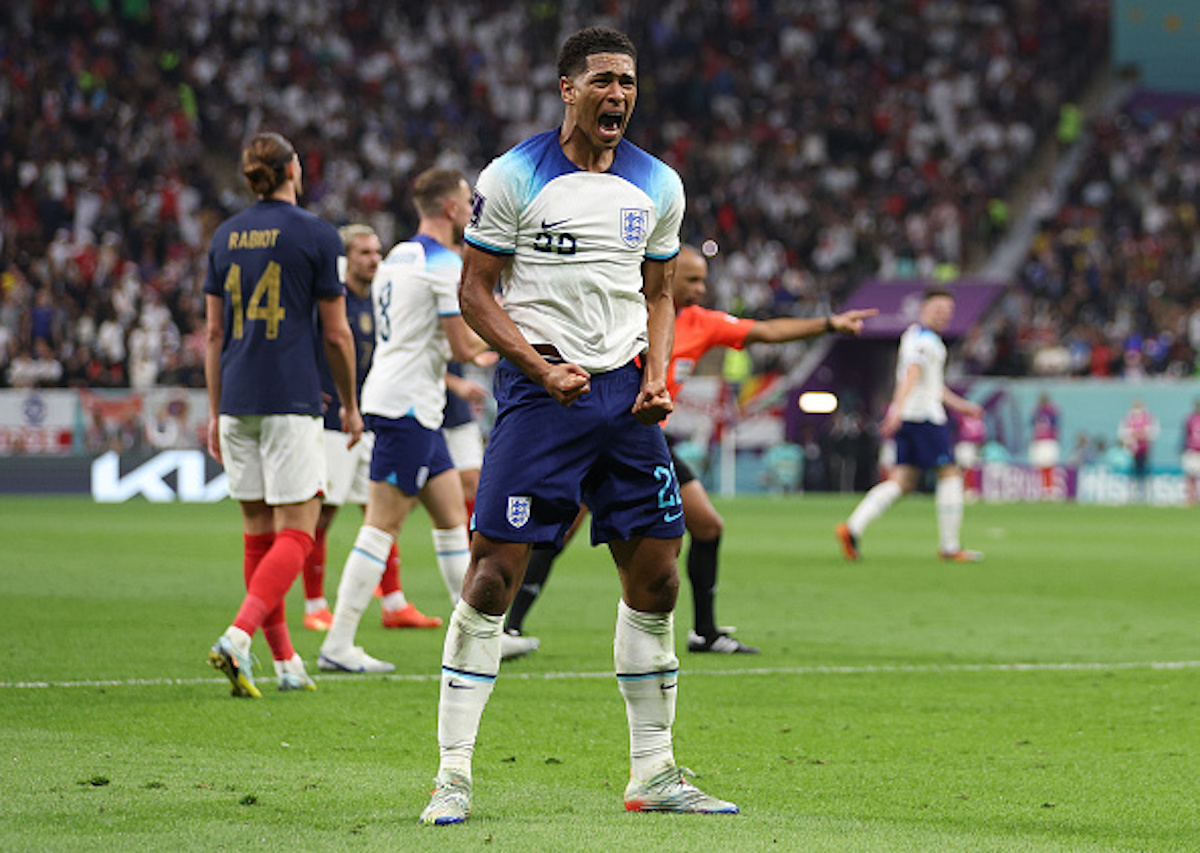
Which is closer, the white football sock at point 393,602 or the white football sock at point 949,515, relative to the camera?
the white football sock at point 393,602

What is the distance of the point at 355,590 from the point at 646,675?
134 inches

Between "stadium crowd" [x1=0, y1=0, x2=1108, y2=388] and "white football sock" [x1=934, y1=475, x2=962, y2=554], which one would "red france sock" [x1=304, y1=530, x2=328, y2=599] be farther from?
"stadium crowd" [x1=0, y1=0, x2=1108, y2=388]

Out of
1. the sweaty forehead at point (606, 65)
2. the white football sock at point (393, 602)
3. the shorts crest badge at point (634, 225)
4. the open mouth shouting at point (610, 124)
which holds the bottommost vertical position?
the white football sock at point (393, 602)

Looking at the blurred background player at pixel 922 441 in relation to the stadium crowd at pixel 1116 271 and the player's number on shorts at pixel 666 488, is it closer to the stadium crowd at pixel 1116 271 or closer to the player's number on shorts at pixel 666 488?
the player's number on shorts at pixel 666 488

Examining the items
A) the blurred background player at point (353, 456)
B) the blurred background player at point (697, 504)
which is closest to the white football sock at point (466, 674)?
the blurred background player at point (697, 504)

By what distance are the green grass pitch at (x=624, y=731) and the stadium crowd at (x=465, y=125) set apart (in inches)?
684

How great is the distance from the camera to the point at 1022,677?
8227 mm

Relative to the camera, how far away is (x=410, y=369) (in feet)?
28.4

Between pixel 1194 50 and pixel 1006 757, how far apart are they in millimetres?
36049

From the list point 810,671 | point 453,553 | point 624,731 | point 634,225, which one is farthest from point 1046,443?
point 634,225

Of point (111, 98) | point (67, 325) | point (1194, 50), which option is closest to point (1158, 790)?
point (67, 325)

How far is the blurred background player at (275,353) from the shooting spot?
7.37 m

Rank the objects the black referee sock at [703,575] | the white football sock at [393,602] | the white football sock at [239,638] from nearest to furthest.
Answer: the white football sock at [239,638], the black referee sock at [703,575], the white football sock at [393,602]

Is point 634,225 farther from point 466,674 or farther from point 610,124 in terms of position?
point 466,674
